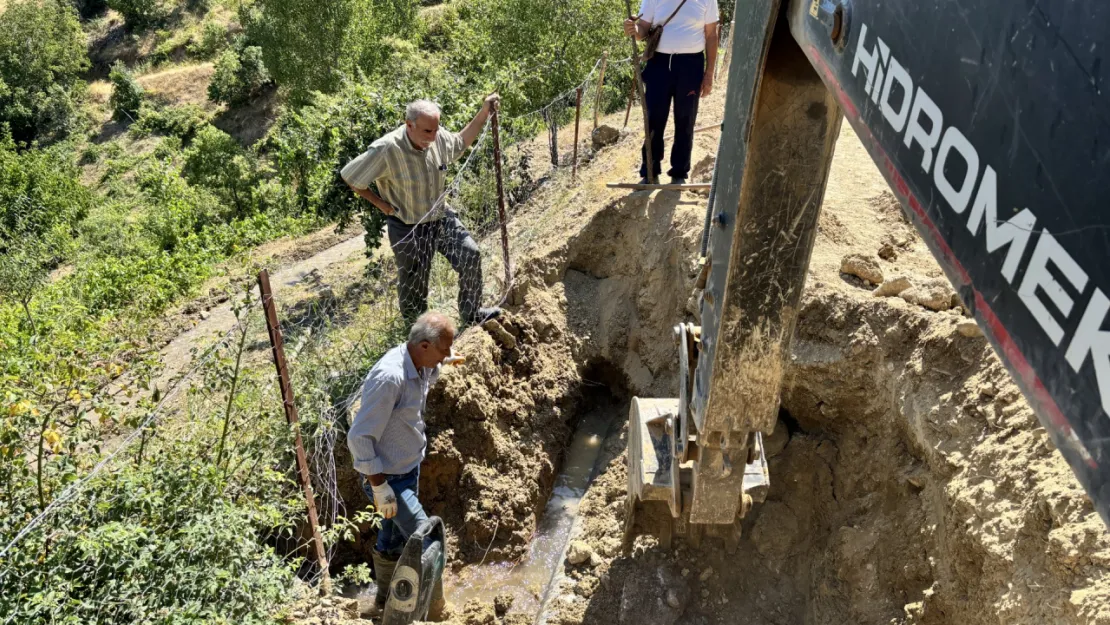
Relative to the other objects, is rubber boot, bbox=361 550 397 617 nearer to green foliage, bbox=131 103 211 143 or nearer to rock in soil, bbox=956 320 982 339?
rock in soil, bbox=956 320 982 339

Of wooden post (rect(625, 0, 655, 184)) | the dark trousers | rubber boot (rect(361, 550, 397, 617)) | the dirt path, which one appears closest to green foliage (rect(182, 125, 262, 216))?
the dirt path

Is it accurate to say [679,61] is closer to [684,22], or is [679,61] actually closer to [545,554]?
[684,22]

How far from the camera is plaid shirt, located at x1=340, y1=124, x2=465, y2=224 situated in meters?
5.69

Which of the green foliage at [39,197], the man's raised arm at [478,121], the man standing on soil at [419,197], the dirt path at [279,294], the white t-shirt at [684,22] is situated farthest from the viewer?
the green foliage at [39,197]

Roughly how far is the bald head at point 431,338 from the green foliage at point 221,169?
1850cm

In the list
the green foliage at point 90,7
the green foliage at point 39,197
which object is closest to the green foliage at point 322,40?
the green foliage at point 39,197

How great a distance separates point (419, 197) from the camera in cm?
591

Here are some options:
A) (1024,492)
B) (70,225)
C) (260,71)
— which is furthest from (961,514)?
(260,71)

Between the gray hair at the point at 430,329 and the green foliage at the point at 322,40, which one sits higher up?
the gray hair at the point at 430,329

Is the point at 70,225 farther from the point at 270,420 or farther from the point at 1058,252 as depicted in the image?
the point at 1058,252

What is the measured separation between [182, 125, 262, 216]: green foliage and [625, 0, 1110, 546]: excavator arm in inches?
807

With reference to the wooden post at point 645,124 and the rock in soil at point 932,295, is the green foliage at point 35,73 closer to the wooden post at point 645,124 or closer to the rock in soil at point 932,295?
the wooden post at point 645,124

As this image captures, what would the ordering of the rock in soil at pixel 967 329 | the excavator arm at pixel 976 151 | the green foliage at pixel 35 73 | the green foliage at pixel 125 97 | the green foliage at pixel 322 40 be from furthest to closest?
1. the green foliage at pixel 125 97
2. the green foliage at pixel 35 73
3. the green foliage at pixel 322 40
4. the rock in soil at pixel 967 329
5. the excavator arm at pixel 976 151

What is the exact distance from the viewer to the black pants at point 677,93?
6301 mm
